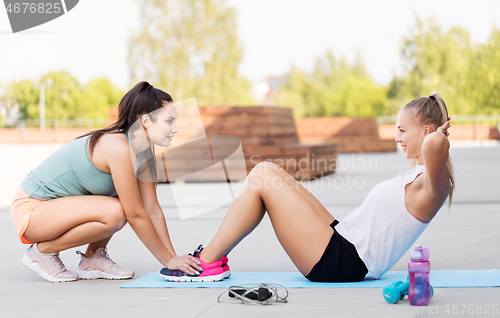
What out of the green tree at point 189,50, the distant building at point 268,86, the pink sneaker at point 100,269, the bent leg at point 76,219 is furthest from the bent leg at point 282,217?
the distant building at point 268,86

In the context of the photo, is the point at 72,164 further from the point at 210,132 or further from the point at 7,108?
the point at 7,108

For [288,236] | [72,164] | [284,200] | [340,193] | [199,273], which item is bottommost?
[340,193]

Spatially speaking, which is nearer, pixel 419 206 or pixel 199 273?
pixel 419 206

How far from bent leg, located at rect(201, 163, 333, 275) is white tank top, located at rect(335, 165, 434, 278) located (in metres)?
0.16

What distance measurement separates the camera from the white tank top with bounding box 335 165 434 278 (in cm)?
296

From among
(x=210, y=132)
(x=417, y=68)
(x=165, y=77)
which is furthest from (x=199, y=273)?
(x=417, y=68)

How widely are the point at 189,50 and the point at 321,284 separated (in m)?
33.7

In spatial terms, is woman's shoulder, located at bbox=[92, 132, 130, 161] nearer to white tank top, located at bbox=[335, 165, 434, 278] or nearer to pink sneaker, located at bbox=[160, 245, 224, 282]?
pink sneaker, located at bbox=[160, 245, 224, 282]

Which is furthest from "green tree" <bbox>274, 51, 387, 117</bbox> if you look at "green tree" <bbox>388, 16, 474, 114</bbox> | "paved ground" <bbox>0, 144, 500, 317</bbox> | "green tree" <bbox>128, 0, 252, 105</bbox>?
"paved ground" <bbox>0, 144, 500, 317</bbox>

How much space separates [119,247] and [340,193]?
4606 millimetres

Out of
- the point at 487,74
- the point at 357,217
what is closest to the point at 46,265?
the point at 357,217

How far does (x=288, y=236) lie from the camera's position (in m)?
3.04

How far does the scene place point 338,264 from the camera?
3.12 metres

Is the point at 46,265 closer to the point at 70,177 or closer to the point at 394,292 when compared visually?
the point at 70,177
